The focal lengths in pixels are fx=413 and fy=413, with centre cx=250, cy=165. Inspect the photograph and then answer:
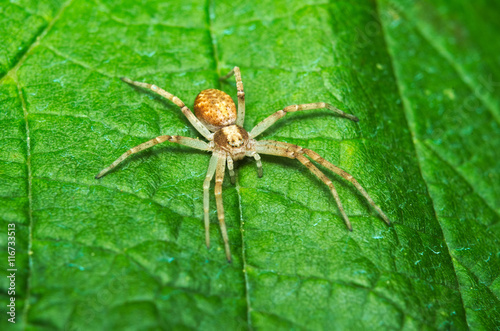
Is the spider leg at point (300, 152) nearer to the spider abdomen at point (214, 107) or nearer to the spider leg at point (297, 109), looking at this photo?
the spider leg at point (297, 109)

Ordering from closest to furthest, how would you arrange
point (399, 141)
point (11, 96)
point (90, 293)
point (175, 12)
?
point (90, 293)
point (11, 96)
point (399, 141)
point (175, 12)

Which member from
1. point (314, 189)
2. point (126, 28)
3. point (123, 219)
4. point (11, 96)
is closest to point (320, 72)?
point (314, 189)

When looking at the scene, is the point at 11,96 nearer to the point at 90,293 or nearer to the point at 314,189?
the point at 90,293

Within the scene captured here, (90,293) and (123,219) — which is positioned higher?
(123,219)

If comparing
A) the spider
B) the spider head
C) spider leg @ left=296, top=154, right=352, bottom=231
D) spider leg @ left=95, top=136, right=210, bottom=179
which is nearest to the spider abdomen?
the spider

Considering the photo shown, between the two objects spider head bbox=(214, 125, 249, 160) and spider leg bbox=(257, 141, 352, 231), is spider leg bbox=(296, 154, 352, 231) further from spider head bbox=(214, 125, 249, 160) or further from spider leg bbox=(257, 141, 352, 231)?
spider head bbox=(214, 125, 249, 160)

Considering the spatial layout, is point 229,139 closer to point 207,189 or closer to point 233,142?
point 233,142

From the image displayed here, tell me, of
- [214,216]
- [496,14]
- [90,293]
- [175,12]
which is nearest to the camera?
[90,293]

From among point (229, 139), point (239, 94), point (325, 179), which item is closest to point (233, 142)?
point (229, 139)

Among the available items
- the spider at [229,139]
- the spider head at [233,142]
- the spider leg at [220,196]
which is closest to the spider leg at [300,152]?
the spider at [229,139]
